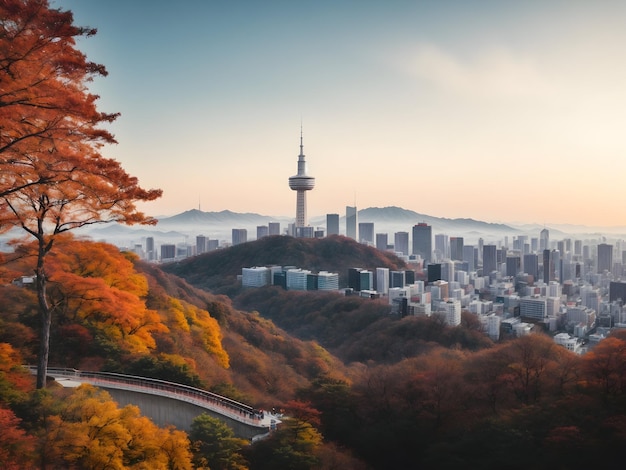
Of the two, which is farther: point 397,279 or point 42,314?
point 397,279

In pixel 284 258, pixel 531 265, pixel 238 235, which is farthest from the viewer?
pixel 238 235

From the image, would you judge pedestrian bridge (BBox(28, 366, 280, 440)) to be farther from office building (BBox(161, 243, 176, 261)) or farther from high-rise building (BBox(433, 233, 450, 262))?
high-rise building (BBox(433, 233, 450, 262))

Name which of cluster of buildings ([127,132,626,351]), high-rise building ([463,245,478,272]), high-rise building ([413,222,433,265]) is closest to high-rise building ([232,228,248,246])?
cluster of buildings ([127,132,626,351])

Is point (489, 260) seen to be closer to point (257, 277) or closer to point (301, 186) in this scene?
point (301, 186)

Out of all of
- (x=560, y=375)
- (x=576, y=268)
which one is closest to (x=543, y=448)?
(x=560, y=375)

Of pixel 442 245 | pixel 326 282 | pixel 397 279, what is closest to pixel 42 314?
pixel 326 282

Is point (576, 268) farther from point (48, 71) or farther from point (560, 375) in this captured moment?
point (48, 71)
